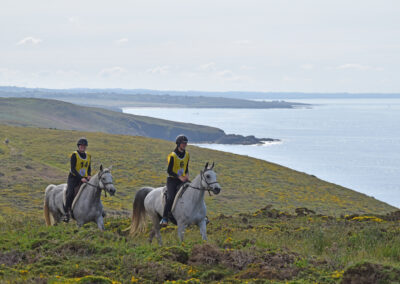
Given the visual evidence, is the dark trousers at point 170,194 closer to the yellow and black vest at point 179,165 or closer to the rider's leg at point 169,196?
the rider's leg at point 169,196

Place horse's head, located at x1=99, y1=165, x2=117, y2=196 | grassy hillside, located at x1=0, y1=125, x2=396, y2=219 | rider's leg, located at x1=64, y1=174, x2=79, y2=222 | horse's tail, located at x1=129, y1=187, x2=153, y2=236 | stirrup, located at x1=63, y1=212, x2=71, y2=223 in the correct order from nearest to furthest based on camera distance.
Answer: horse's head, located at x1=99, y1=165, x2=117, y2=196, horse's tail, located at x1=129, y1=187, x2=153, y2=236, rider's leg, located at x1=64, y1=174, x2=79, y2=222, stirrup, located at x1=63, y1=212, x2=71, y2=223, grassy hillside, located at x1=0, y1=125, x2=396, y2=219

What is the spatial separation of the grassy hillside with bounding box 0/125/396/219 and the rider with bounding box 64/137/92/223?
15711 mm

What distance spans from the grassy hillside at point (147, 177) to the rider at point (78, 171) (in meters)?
15.7

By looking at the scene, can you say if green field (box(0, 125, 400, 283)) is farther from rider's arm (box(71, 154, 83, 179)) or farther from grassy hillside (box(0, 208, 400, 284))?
rider's arm (box(71, 154, 83, 179))

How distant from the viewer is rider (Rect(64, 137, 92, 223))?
1736 centimetres

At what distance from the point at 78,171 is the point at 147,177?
3404 cm

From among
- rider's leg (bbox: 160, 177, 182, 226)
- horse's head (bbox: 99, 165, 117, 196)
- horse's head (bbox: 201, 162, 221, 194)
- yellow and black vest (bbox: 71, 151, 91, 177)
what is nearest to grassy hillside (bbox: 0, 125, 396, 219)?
yellow and black vest (bbox: 71, 151, 91, 177)

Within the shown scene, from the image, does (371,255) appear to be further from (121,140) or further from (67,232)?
(121,140)

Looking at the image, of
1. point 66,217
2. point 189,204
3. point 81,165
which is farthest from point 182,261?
point 66,217

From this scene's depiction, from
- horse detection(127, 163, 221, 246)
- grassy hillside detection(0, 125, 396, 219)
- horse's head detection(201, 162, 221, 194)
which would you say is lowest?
grassy hillside detection(0, 125, 396, 219)

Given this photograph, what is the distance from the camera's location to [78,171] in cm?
1759

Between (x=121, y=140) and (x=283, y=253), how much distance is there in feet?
211

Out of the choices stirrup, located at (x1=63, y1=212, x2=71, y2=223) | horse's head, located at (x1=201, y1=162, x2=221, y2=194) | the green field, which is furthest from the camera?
stirrup, located at (x1=63, y1=212, x2=71, y2=223)

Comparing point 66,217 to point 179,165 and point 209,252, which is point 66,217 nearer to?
point 179,165
